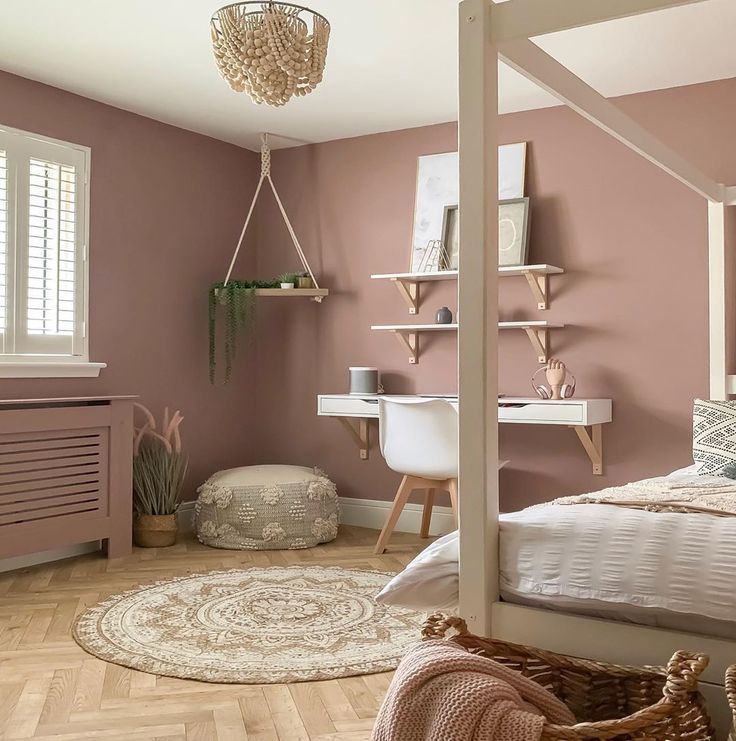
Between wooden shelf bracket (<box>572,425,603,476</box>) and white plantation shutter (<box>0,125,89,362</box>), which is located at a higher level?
white plantation shutter (<box>0,125,89,362</box>)

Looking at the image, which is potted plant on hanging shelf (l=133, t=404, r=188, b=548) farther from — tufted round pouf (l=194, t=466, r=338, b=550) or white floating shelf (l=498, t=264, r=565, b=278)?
white floating shelf (l=498, t=264, r=565, b=278)

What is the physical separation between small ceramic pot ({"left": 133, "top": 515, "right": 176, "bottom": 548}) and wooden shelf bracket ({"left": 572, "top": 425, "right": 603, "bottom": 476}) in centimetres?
210

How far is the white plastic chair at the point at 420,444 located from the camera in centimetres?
409

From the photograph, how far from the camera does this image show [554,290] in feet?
14.9

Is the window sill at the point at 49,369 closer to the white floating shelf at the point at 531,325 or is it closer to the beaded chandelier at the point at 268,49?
the beaded chandelier at the point at 268,49

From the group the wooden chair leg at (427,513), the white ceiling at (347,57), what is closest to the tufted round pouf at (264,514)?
the wooden chair leg at (427,513)

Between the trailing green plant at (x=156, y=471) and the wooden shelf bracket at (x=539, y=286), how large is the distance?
1898 millimetres

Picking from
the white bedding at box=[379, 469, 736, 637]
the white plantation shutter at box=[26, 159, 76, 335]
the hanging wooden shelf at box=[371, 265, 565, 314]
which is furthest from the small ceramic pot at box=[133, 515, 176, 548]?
the white bedding at box=[379, 469, 736, 637]

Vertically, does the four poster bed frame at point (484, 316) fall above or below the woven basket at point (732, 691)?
above

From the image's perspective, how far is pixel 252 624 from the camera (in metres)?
3.21

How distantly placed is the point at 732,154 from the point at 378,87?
1683 mm

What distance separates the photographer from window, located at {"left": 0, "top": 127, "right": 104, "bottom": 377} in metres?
4.14

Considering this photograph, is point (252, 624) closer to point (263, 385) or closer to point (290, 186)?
point (263, 385)

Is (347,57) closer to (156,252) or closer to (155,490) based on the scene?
(156,252)
